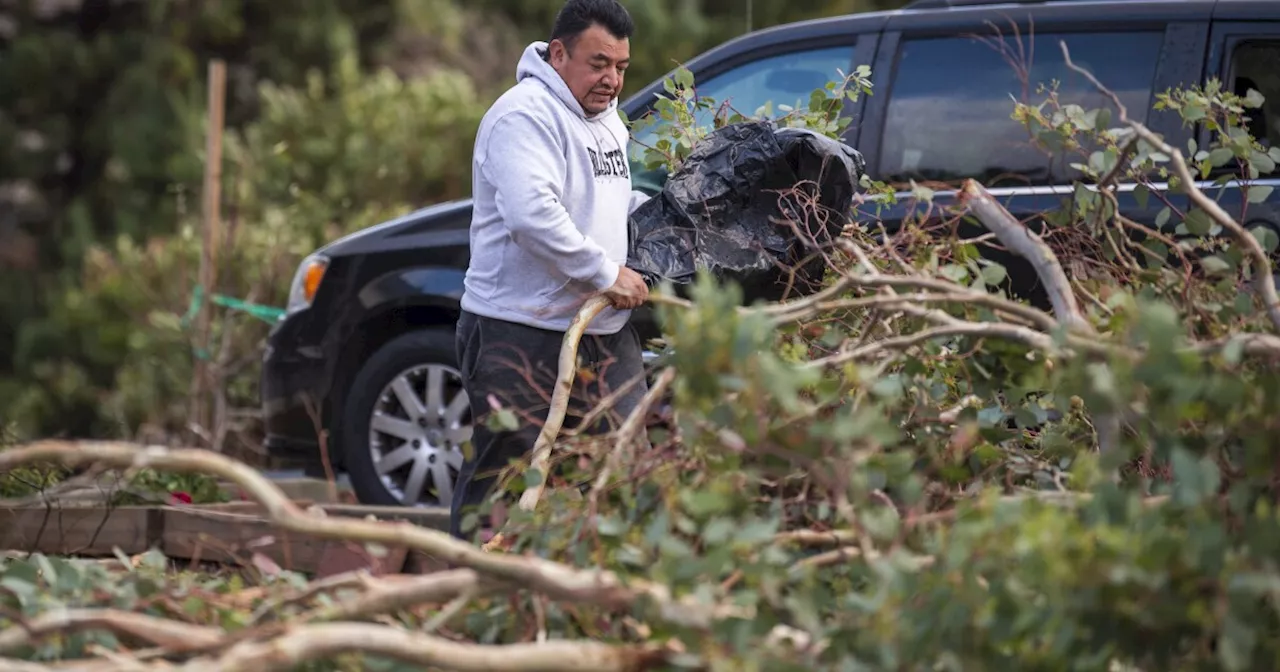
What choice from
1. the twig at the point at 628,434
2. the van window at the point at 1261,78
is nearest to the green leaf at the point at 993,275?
the twig at the point at 628,434

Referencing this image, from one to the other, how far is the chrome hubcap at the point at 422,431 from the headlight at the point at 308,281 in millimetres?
513

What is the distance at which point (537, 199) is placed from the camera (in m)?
4.17

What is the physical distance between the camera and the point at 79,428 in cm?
1295

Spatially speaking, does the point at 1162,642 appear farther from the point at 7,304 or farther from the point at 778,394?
the point at 7,304

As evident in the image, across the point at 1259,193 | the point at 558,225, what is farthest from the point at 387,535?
the point at 1259,193

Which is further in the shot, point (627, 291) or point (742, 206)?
point (742, 206)

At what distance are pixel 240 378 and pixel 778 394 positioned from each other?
6892 mm

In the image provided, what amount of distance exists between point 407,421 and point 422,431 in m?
0.08

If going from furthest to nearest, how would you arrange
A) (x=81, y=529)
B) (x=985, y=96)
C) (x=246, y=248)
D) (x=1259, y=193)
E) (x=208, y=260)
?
(x=246, y=248) < (x=208, y=260) < (x=985, y=96) < (x=81, y=529) < (x=1259, y=193)

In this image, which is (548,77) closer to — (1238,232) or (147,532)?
(1238,232)

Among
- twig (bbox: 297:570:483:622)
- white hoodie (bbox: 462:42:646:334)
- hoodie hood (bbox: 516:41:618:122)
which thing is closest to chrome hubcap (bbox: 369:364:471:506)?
white hoodie (bbox: 462:42:646:334)

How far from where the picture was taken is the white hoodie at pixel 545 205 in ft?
13.8

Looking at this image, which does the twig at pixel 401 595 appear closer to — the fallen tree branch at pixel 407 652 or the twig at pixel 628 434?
the fallen tree branch at pixel 407 652

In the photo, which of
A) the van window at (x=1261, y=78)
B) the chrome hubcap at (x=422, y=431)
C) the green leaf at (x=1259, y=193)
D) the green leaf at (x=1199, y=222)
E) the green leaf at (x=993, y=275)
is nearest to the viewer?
the green leaf at (x=993, y=275)
